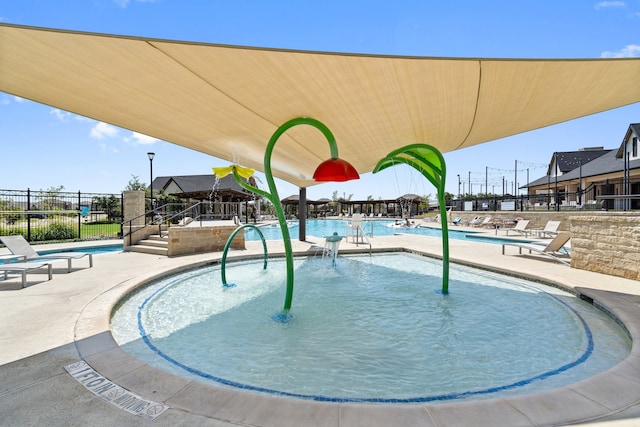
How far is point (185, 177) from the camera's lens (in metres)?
38.1

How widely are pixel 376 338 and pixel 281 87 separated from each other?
3.65 metres

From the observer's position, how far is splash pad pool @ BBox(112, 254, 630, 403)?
9.77 ft

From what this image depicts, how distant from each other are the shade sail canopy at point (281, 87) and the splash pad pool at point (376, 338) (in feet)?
10.7

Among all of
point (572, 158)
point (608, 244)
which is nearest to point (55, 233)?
point (608, 244)

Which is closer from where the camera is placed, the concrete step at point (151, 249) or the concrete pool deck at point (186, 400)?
the concrete pool deck at point (186, 400)

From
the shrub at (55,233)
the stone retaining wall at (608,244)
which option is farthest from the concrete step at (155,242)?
the stone retaining wall at (608,244)

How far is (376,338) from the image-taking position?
403 cm

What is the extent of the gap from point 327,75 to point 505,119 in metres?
4.25

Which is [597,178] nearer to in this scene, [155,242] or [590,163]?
[590,163]

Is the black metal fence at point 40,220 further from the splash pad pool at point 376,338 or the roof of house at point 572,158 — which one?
the roof of house at point 572,158

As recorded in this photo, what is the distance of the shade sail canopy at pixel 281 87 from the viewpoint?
316 centimetres

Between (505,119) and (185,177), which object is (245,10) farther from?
(185,177)

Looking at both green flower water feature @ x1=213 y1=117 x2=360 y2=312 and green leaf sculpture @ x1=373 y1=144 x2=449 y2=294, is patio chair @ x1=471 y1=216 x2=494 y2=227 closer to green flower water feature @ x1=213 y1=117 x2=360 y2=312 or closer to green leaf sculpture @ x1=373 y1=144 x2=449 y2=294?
green leaf sculpture @ x1=373 y1=144 x2=449 y2=294

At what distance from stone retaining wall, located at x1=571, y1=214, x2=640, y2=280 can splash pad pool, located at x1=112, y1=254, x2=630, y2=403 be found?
63.9 inches
